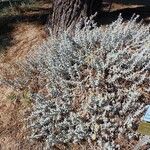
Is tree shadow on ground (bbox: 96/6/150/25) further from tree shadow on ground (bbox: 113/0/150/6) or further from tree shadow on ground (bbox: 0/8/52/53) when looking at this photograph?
tree shadow on ground (bbox: 0/8/52/53)

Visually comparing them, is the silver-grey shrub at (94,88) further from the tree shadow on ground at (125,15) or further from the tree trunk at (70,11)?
the tree shadow on ground at (125,15)

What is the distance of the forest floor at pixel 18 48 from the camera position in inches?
190

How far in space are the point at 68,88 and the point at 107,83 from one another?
1.28ft

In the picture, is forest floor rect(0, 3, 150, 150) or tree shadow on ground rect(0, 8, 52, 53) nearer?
forest floor rect(0, 3, 150, 150)

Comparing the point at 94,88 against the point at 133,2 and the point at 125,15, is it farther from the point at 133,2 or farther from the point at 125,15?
the point at 133,2

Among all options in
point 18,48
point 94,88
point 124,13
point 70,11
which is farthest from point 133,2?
point 94,88

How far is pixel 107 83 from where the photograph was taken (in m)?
4.63

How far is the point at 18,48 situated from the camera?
6.02 metres

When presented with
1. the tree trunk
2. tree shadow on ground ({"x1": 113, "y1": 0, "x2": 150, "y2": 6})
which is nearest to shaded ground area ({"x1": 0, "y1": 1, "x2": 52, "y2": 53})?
the tree trunk

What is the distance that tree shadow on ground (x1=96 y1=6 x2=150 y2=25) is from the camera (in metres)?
6.21

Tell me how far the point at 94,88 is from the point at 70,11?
1.58m

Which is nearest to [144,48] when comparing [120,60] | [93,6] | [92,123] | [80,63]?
[120,60]

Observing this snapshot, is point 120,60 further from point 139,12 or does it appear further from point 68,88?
point 139,12

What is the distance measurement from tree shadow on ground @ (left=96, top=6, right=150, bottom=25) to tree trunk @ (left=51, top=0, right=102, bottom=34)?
29 centimetres
